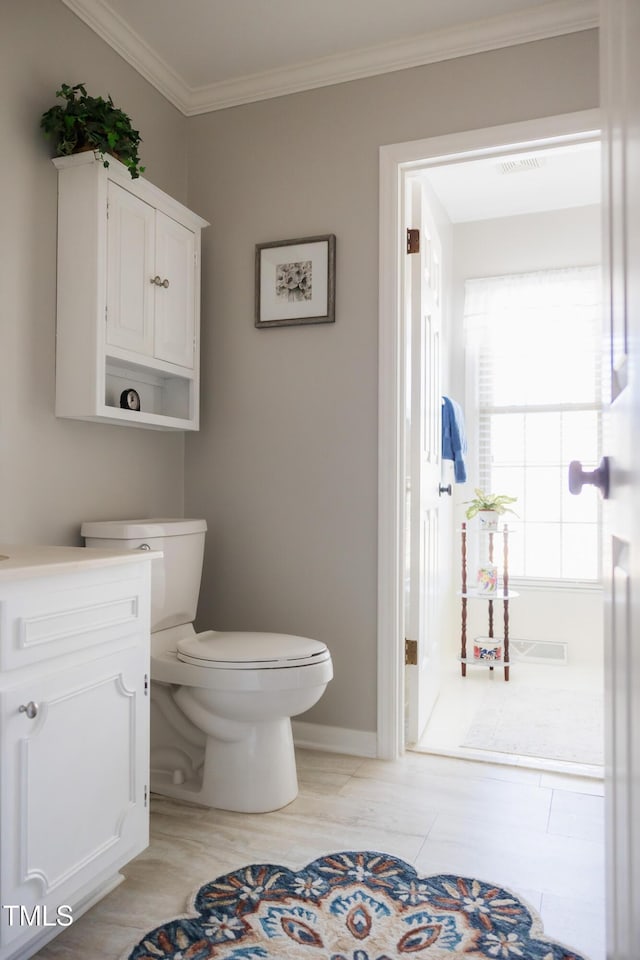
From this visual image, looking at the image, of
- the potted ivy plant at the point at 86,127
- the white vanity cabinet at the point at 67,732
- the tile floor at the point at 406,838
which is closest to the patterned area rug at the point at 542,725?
the tile floor at the point at 406,838

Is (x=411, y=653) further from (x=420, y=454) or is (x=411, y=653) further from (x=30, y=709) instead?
(x=30, y=709)

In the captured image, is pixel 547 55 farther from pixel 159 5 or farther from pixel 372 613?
pixel 372 613

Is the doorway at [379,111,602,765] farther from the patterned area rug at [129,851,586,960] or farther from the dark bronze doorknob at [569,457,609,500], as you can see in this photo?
the dark bronze doorknob at [569,457,609,500]

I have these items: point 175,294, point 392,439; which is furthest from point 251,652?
point 175,294

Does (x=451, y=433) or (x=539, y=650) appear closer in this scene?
(x=451, y=433)

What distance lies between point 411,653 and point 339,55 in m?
2.24

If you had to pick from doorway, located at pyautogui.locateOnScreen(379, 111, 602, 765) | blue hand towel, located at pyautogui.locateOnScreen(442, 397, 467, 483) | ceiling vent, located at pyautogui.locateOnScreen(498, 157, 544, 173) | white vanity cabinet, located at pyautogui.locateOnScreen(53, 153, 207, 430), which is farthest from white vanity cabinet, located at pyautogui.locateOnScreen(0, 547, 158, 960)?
ceiling vent, located at pyautogui.locateOnScreen(498, 157, 544, 173)

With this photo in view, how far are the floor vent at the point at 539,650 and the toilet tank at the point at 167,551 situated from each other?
2.21 meters

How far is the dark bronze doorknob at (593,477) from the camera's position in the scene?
0.88m

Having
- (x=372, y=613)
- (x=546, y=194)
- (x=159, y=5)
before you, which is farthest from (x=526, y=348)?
(x=159, y=5)

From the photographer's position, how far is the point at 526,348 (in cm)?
411

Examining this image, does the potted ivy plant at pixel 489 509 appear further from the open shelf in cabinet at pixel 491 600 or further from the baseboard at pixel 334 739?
the baseboard at pixel 334 739

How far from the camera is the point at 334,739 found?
2.62 meters

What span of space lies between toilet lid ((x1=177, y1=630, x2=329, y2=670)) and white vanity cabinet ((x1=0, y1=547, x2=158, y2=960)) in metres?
0.36
